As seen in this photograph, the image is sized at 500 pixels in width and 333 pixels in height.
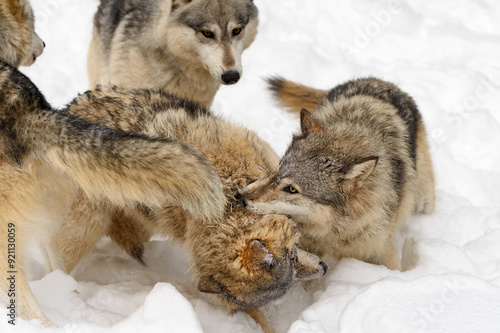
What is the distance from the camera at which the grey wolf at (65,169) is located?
331 centimetres

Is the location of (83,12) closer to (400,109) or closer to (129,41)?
(129,41)

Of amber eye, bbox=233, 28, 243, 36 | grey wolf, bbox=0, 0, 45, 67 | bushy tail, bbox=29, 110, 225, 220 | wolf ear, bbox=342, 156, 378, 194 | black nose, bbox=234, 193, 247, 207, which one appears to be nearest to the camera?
bushy tail, bbox=29, 110, 225, 220

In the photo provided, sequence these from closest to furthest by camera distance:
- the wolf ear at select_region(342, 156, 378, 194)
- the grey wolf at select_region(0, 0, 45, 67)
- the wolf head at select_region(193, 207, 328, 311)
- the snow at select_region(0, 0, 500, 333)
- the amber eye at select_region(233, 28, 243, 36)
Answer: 1. the snow at select_region(0, 0, 500, 333)
2. the wolf head at select_region(193, 207, 328, 311)
3. the wolf ear at select_region(342, 156, 378, 194)
4. the grey wolf at select_region(0, 0, 45, 67)
5. the amber eye at select_region(233, 28, 243, 36)

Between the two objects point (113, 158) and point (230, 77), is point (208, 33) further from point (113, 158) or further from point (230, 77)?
point (113, 158)

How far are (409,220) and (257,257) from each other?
2.71 metres

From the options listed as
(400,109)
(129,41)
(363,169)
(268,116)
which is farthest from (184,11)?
(363,169)

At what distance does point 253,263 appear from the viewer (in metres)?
3.57

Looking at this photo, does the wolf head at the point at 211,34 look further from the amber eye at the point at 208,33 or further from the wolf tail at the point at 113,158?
the wolf tail at the point at 113,158

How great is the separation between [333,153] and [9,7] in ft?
9.65

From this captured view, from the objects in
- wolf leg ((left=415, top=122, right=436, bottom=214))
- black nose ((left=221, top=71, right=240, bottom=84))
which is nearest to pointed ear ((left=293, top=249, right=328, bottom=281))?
wolf leg ((left=415, top=122, right=436, bottom=214))

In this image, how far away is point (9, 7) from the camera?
4699 millimetres

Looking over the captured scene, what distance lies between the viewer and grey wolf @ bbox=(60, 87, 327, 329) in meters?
3.64

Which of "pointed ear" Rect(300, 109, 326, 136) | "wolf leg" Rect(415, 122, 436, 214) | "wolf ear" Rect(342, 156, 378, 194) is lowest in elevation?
"wolf leg" Rect(415, 122, 436, 214)

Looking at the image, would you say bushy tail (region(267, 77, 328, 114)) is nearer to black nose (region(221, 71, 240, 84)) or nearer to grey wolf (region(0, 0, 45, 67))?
black nose (region(221, 71, 240, 84))
